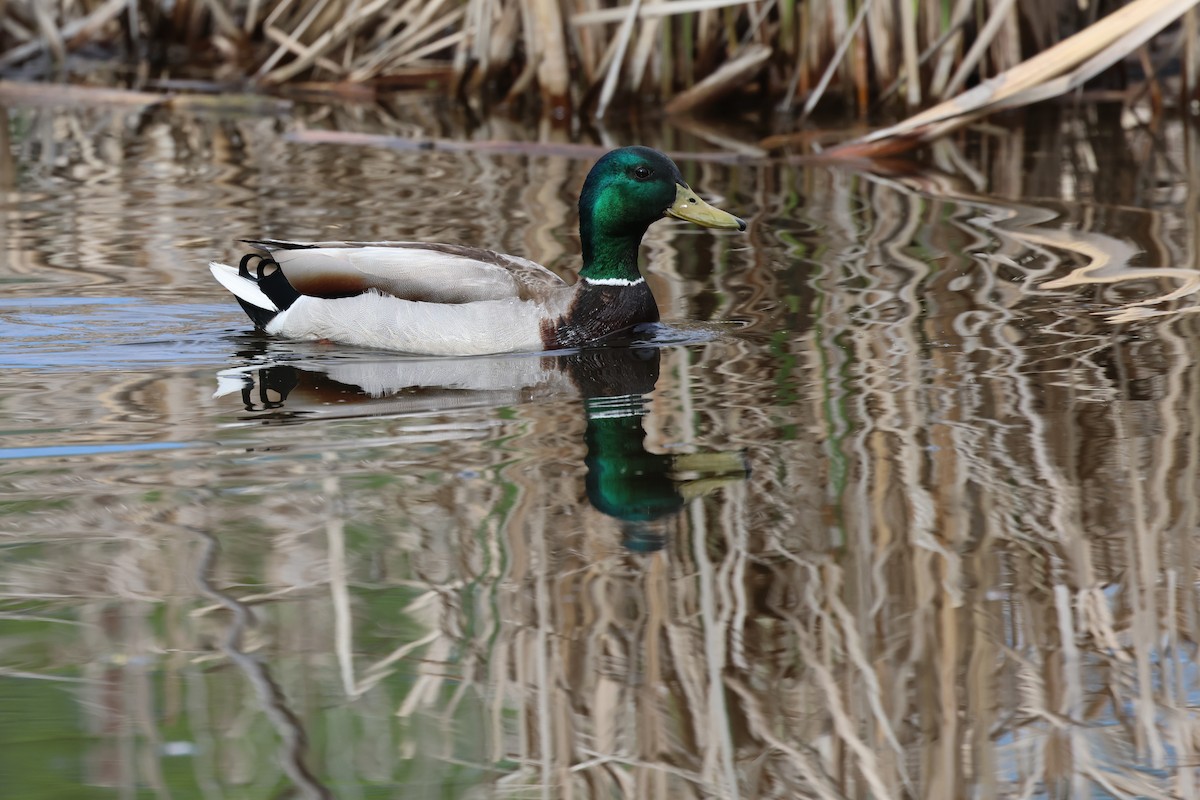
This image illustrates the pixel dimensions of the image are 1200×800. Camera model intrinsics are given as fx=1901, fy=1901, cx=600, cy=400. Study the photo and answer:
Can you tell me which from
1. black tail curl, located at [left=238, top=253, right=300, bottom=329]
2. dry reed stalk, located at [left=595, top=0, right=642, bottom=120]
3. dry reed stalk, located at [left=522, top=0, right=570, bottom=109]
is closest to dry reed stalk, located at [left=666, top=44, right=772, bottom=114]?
dry reed stalk, located at [left=595, top=0, right=642, bottom=120]

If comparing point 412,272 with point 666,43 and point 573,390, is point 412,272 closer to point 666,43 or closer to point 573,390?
point 573,390

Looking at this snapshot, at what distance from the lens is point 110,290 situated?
6973 millimetres

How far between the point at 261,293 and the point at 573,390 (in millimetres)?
1394

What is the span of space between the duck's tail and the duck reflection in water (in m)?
0.40

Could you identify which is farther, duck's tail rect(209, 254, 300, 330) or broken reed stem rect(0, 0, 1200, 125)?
broken reed stem rect(0, 0, 1200, 125)

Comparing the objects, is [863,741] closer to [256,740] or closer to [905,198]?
[256,740]

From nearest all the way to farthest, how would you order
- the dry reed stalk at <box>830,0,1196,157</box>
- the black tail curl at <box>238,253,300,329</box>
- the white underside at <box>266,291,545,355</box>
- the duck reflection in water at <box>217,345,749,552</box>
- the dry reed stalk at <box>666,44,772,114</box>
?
the duck reflection in water at <box>217,345,749,552</box> < the white underside at <box>266,291,545,355</box> < the black tail curl at <box>238,253,300,329</box> < the dry reed stalk at <box>830,0,1196,157</box> < the dry reed stalk at <box>666,44,772,114</box>

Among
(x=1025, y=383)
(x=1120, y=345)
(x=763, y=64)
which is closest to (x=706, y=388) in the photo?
(x=1025, y=383)

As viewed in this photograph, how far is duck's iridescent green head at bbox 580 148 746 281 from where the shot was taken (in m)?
6.64

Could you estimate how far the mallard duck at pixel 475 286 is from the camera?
247 inches

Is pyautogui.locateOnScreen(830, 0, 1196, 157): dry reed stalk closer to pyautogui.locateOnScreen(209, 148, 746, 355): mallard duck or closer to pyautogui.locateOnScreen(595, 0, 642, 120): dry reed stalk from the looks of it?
pyautogui.locateOnScreen(595, 0, 642, 120): dry reed stalk

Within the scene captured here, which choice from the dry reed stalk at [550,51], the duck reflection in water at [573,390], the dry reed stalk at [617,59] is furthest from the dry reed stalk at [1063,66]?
the duck reflection in water at [573,390]

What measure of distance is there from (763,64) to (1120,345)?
20.7ft

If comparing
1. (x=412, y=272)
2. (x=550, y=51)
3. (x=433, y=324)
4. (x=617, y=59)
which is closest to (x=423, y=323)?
(x=433, y=324)
